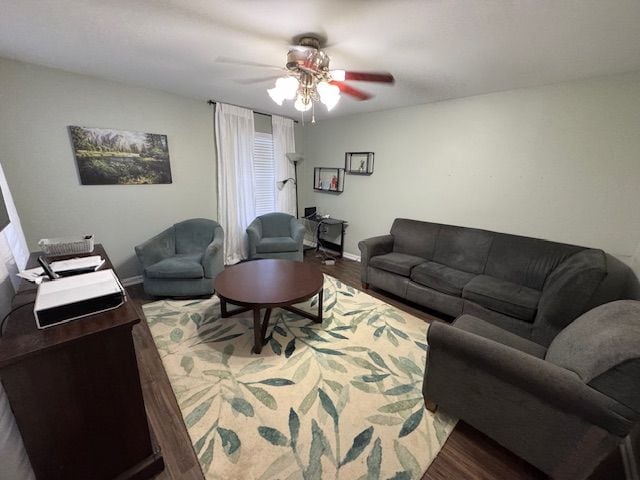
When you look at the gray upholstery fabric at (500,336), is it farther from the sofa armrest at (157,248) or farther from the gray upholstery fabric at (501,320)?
the sofa armrest at (157,248)

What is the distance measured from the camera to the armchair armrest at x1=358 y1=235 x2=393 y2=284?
3.22 m

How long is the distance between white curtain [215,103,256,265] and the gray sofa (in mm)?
2145

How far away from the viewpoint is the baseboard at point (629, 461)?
3.92 ft

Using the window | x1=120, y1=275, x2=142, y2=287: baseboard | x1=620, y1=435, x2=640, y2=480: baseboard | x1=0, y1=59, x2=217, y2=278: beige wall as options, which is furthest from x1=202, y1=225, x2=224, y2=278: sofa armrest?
x1=620, y1=435, x2=640, y2=480: baseboard

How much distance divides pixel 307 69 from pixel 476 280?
2447 millimetres

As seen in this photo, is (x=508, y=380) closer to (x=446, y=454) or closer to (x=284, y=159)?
(x=446, y=454)

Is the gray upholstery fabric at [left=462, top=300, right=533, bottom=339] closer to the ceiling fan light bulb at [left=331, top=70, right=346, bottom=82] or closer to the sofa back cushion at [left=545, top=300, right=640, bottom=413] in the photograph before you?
the sofa back cushion at [left=545, top=300, right=640, bottom=413]

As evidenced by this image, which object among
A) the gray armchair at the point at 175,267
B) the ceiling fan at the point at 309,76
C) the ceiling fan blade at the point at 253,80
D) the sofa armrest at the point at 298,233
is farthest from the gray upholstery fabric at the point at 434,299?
the ceiling fan blade at the point at 253,80

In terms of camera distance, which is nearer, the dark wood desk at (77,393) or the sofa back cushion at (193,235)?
the dark wood desk at (77,393)

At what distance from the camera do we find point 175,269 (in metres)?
2.76

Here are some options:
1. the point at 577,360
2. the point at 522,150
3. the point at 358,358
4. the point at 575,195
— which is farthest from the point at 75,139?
the point at 575,195

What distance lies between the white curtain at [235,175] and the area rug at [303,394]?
1.64 m

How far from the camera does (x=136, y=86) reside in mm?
2912

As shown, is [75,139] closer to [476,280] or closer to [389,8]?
[389,8]
